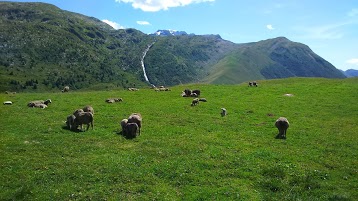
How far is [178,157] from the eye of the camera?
94.6 feet

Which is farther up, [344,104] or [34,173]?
[344,104]

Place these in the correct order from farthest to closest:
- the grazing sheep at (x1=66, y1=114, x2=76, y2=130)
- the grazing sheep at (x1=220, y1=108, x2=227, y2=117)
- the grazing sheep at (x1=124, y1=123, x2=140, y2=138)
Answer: the grazing sheep at (x1=220, y1=108, x2=227, y2=117), the grazing sheep at (x1=66, y1=114, x2=76, y2=130), the grazing sheep at (x1=124, y1=123, x2=140, y2=138)

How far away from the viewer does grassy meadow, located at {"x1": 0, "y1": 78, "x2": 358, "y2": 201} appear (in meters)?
23.4

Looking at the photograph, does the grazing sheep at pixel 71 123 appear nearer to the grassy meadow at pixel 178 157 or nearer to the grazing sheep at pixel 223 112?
the grassy meadow at pixel 178 157

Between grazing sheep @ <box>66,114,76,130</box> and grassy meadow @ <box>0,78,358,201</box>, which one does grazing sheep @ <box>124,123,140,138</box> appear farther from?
grazing sheep @ <box>66,114,76,130</box>

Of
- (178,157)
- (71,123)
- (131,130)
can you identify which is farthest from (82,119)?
(178,157)

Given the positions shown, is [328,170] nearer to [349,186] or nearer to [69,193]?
[349,186]

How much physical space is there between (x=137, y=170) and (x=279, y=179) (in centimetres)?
1165

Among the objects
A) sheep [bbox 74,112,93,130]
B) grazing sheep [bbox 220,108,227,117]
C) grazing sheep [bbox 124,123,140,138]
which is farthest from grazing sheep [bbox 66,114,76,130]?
grazing sheep [bbox 220,108,227,117]

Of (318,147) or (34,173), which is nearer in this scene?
(34,173)

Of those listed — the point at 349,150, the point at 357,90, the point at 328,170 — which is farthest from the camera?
the point at 357,90

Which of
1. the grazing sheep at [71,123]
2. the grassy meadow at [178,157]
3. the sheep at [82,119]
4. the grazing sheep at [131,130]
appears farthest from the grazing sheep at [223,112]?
the grazing sheep at [71,123]

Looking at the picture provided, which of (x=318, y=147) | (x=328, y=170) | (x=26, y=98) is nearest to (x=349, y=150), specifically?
(x=318, y=147)

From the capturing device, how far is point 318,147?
33.3m
